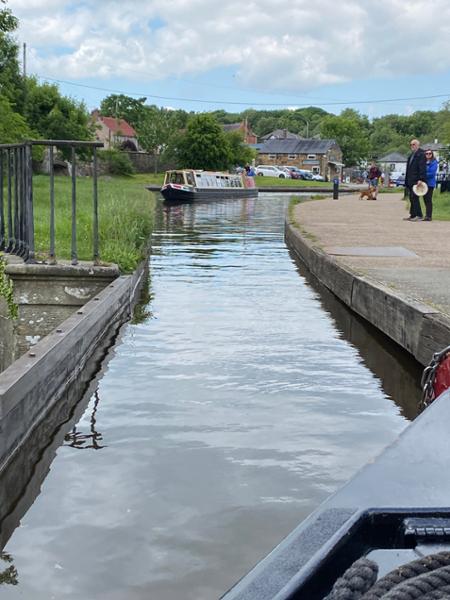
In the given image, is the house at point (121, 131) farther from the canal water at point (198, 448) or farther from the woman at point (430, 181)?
the canal water at point (198, 448)

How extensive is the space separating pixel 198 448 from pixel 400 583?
302cm

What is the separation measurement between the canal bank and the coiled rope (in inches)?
156

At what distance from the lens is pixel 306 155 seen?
12738 cm

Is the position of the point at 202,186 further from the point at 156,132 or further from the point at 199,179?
the point at 156,132

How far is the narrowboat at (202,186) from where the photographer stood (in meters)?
39.1

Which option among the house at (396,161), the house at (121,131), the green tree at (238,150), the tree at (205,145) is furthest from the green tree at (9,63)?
the house at (396,161)

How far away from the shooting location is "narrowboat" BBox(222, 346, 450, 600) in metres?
1.63

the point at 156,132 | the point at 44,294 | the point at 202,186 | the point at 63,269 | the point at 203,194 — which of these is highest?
the point at 156,132

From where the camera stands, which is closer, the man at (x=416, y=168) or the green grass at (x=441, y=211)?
the man at (x=416, y=168)

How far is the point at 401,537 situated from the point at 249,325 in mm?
5797

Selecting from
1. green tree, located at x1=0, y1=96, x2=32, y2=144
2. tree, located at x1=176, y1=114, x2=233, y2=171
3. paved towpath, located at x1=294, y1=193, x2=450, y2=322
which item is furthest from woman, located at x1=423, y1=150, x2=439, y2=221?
tree, located at x1=176, y1=114, x2=233, y2=171

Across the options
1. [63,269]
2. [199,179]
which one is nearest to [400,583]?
[63,269]

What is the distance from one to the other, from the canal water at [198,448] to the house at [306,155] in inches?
4551

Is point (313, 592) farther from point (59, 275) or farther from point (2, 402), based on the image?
point (59, 275)
